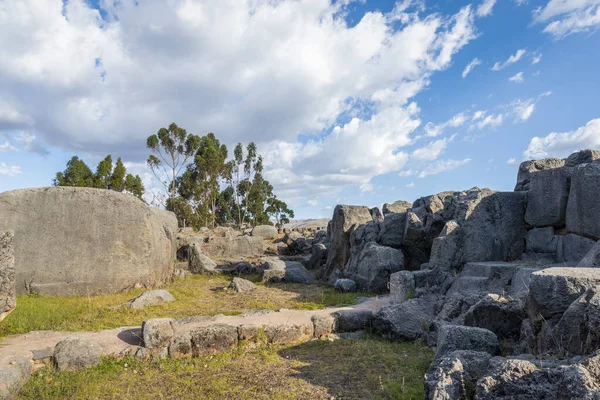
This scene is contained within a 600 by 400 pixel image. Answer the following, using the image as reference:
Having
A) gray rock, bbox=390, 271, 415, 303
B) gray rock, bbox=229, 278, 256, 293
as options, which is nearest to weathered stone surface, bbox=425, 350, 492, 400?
gray rock, bbox=390, 271, 415, 303

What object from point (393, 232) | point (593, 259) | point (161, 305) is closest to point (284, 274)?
point (393, 232)

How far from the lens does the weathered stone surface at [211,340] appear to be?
7801mm

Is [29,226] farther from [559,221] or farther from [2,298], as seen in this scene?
[559,221]

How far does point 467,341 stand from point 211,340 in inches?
179

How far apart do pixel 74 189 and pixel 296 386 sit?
37.3ft

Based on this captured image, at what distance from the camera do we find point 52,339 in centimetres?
820

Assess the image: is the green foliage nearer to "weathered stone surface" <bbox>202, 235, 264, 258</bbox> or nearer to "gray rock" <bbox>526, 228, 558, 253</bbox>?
"weathered stone surface" <bbox>202, 235, 264, 258</bbox>

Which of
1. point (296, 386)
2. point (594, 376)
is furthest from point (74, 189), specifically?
point (594, 376)

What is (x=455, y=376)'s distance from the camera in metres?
4.73

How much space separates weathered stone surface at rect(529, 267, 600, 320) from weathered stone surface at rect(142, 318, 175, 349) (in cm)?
628

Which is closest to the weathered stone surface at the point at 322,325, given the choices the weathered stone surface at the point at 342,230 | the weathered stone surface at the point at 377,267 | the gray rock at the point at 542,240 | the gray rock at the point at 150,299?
the gray rock at the point at 150,299

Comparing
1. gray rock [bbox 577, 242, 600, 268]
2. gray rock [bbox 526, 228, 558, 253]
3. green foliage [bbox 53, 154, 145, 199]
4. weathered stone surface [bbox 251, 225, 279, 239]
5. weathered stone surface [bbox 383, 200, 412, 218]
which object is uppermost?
green foliage [bbox 53, 154, 145, 199]

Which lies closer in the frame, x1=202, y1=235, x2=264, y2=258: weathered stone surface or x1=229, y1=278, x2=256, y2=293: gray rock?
x1=229, y1=278, x2=256, y2=293: gray rock

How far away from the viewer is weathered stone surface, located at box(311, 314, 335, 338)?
29.2ft
